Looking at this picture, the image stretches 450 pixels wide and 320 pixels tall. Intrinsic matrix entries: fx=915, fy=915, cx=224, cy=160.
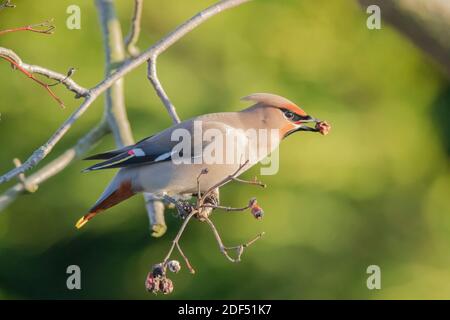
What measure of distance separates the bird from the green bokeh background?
1102 millimetres

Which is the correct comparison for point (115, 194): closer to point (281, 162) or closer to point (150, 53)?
point (150, 53)

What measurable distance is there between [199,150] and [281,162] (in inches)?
48.2

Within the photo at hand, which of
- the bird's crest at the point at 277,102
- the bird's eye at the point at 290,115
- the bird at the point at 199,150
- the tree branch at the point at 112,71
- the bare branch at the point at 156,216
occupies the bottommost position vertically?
the bare branch at the point at 156,216

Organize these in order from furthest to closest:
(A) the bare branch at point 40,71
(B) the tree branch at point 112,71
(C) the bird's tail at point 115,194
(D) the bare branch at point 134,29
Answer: (B) the tree branch at point 112,71 → (D) the bare branch at point 134,29 → (C) the bird's tail at point 115,194 → (A) the bare branch at point 40,71

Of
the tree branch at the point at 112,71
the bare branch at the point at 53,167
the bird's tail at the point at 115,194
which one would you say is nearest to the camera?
the bird's tail at the point at 115,194

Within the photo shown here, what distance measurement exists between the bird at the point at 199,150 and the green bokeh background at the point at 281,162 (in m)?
1.10

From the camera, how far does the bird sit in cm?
243

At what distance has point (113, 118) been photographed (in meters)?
2.95

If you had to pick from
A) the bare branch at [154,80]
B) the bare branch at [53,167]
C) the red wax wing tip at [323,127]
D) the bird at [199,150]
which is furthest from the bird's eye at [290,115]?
the bare branch at [53,167]

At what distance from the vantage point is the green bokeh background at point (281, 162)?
3.71 m

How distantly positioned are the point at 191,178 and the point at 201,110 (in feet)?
4.34

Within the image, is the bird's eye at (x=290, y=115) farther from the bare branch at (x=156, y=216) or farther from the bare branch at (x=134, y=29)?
the bare branch at (x=134, y=29)

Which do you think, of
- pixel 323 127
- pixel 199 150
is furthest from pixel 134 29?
pixel 323 127

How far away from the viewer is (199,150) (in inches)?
97.5
